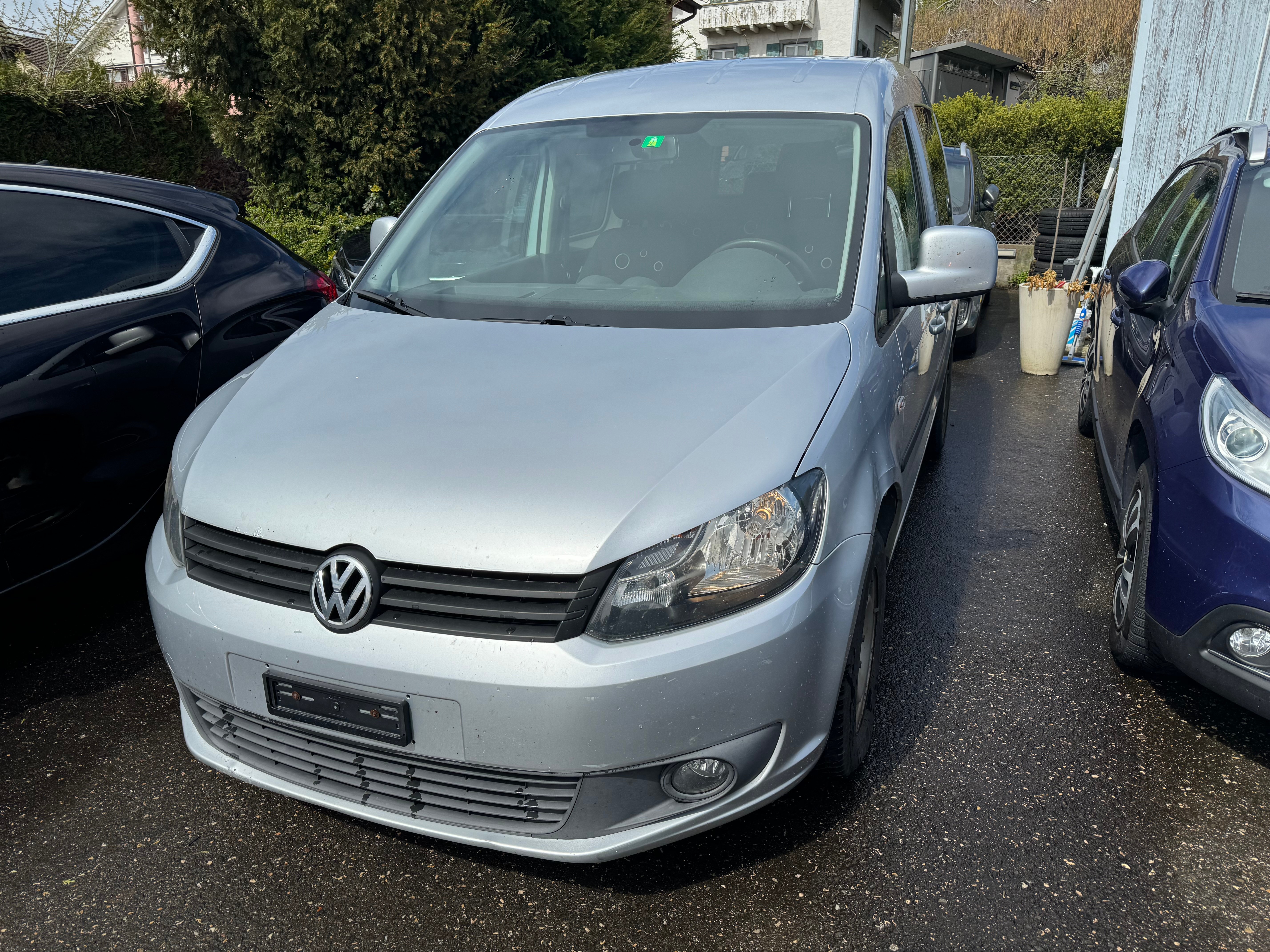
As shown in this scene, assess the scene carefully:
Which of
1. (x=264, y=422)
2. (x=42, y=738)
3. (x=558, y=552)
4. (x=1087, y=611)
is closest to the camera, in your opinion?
(x=558, y=552)

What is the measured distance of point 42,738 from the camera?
9.70 ft

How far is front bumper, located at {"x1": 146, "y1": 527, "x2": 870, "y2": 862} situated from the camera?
6.21 feet

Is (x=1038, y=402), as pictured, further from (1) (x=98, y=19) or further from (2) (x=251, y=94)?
(1) (x=98, y=19)

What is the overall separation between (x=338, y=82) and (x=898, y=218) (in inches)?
395

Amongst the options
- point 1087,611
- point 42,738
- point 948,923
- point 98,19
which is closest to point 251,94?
point 98,19

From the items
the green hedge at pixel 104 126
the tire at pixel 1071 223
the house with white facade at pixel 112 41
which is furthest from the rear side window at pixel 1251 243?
the green hedge at pixel 104 126

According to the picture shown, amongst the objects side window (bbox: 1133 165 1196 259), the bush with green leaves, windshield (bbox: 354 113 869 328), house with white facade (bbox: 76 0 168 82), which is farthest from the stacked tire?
house with white facade (bbox: 76 0 168 82)

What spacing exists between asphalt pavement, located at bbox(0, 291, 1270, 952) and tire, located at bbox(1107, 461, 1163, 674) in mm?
171

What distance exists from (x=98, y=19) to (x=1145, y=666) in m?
18.3

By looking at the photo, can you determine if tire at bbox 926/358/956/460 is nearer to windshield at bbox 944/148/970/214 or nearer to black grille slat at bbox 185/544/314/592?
windshield at bbox 944/148/970/214

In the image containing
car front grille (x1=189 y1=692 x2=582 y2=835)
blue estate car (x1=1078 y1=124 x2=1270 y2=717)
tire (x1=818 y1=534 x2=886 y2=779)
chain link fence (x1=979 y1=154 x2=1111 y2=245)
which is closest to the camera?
car front grille (x1=189 y1=692 x2=582 y2=835)

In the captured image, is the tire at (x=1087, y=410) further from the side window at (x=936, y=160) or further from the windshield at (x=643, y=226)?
the windshield at (x=643, y=226)

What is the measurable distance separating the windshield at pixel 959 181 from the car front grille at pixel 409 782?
22.0 ft

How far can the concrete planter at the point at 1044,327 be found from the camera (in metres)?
7.30
